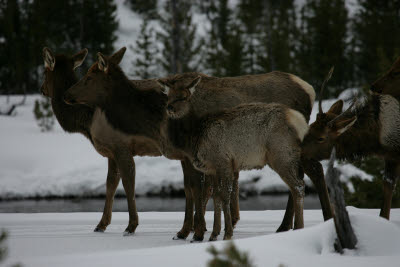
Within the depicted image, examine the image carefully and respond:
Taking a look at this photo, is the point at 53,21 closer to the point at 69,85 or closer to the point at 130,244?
the point at 69,85

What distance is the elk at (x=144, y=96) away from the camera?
7312 mm

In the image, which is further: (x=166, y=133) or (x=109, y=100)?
(x=109, y=100)

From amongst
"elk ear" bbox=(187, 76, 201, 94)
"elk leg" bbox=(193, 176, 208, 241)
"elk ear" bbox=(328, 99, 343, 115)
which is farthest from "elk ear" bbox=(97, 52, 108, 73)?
"elk ear" bbox=(328, 99, 343, 115)

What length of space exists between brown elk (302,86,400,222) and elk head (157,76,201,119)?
166cm

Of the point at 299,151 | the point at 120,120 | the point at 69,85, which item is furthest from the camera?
the point at 69,85

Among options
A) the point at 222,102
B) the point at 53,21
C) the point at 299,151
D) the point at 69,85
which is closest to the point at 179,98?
the point at 222,102

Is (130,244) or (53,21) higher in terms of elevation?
(53,21)

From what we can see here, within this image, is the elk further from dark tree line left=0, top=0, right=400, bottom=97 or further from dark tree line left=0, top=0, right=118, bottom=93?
dark tree line left=0, top=0, right=118, bottom=93

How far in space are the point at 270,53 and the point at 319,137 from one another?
23.6m

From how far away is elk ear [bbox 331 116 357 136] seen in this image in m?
6.03

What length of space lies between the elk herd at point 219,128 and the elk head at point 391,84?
0.5 inches

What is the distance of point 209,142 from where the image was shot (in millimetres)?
6137

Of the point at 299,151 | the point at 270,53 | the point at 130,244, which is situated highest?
the point at 270,53

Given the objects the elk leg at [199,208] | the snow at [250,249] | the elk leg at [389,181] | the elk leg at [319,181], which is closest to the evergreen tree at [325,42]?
the elk leg at [389,181]
